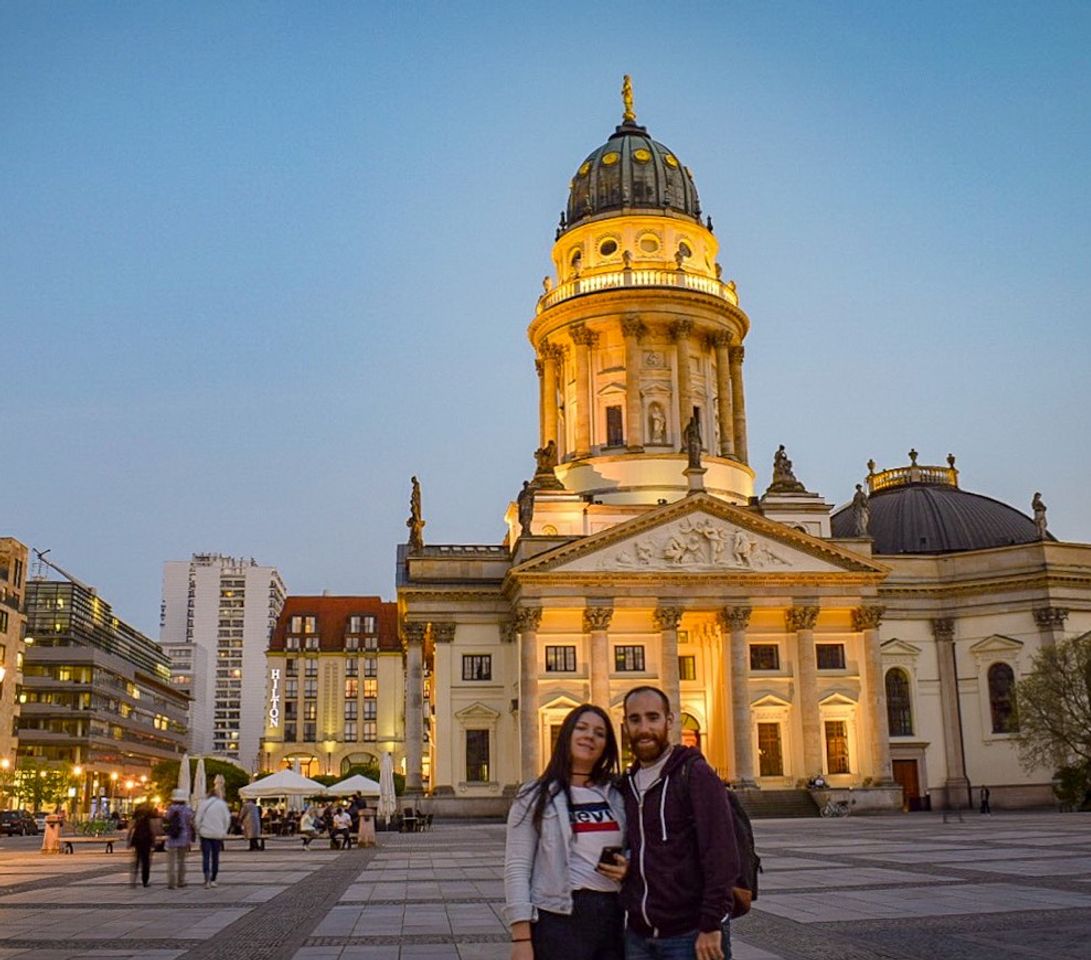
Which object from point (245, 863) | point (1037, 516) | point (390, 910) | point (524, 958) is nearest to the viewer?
point (524, 958)

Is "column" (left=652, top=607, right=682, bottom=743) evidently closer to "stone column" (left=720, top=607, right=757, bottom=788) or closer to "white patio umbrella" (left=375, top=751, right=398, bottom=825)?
"stone column" (left=720, top=607, right=757, bottom=788)

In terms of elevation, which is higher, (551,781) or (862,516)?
(862,516)

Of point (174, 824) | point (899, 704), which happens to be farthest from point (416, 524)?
point (174, 824)

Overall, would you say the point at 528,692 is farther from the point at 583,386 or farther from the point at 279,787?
the point at 583,386

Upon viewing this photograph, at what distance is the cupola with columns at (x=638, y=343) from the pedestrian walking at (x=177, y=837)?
161 feet

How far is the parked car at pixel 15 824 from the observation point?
66.8m

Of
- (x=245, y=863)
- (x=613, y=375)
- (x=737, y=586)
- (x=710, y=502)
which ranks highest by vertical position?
(x=613, y=375)

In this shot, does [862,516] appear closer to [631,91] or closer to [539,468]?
[539,468]

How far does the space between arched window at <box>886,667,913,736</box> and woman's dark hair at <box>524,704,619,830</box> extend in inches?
2484

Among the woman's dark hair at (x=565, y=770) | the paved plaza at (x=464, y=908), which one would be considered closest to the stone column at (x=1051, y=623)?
the paved plaza at (x=464, y=908)

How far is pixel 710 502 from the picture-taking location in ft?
205

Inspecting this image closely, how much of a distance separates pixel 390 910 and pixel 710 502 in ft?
147

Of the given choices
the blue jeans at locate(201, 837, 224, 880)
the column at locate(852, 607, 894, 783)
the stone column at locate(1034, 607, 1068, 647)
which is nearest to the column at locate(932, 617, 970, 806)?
the column at locate(852, 607, 894, 783)

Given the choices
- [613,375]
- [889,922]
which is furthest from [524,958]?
[613,375]
